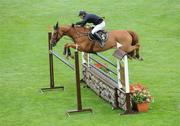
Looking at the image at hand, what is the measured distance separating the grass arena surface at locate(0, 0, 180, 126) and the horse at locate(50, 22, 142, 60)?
1.73 m

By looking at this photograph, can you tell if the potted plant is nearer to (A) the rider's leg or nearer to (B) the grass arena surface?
(B) the grass arena surface

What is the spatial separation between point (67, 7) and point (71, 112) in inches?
865

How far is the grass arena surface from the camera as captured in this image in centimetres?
1602

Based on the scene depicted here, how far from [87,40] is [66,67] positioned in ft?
19.9

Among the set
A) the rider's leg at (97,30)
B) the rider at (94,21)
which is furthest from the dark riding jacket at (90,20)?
the rider's leg at (97,30)

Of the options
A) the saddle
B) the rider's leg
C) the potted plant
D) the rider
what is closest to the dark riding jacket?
the rider

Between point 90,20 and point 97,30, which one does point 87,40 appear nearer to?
point 97,30

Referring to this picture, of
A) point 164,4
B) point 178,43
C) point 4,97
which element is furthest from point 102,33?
point 164,4

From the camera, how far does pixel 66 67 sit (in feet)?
76.5

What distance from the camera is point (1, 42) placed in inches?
1116

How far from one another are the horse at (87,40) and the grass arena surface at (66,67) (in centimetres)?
173

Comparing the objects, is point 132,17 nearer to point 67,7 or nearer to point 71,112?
point 67,7

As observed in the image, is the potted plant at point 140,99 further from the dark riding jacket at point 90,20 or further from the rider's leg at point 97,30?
the dark riding jacket at point 90,20

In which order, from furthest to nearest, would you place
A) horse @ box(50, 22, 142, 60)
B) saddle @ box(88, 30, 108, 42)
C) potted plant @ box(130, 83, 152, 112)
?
saddle @ box(88, 30, 108, 42) → horse @ box(50, 22, 142, 60) → potted plant @ box(130, 83, 152, 112)
